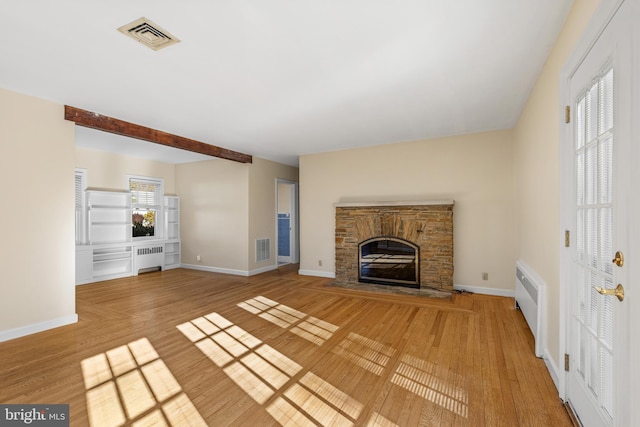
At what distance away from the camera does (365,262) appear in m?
5.45

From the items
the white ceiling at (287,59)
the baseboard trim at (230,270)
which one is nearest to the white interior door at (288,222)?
the baseboard trim at (230,270)

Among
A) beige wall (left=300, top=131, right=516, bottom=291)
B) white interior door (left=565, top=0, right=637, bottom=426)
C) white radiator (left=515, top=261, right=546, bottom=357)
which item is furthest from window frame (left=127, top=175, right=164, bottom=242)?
white interior door (left=565, top=0, right=637, bottom=426)

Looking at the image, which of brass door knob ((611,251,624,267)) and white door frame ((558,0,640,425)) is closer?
white door frame ((558,0,640,425))

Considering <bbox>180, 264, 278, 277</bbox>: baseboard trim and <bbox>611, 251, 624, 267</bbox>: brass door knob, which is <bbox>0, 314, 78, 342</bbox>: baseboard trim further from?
<bbox>611, 251, 624, 267</bbox>: brass door knob

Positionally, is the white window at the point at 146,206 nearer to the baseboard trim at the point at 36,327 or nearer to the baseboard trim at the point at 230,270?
the baseboard trim at the point at 230,270

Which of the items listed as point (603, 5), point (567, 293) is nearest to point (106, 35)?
point (603, 5)

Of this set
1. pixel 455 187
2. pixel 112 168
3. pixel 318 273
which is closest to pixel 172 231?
pixel 112 168

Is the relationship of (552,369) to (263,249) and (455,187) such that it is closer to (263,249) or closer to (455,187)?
(455,187)

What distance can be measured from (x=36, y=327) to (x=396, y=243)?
494 cm

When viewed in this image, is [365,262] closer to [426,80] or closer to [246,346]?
[246,346]

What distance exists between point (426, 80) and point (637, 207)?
2.18 meters

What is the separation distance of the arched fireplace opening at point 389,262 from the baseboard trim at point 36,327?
4.22m

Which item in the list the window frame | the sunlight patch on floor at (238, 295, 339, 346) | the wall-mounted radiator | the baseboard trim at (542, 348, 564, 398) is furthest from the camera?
the window frame

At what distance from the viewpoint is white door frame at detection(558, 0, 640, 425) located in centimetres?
109
